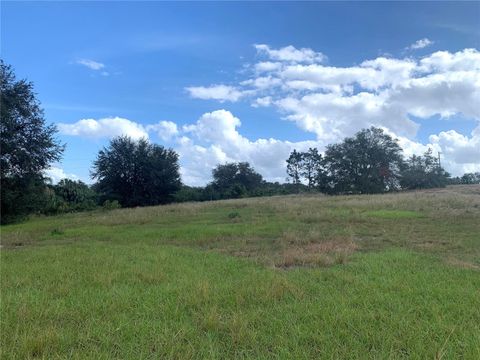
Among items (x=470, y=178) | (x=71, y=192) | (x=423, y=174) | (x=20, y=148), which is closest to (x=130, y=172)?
(x=71, y=192)

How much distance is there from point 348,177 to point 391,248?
50868mm

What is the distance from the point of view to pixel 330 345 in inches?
163

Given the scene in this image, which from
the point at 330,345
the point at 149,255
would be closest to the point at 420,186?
the point at 149,255

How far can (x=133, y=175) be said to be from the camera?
5209cm

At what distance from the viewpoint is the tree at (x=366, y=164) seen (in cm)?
5916

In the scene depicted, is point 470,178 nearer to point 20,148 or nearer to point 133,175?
point 133,175

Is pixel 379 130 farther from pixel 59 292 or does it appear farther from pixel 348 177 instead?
pixel 59 292

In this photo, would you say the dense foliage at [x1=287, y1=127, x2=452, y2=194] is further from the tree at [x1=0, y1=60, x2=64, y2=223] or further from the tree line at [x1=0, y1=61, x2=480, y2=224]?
the tree at [x1=0, y1=60, x2=64, y2=223]

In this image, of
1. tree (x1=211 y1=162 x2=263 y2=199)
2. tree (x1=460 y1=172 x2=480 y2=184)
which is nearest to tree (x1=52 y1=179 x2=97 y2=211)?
tree (x1=211 y1=162 x2=263 y2=199)

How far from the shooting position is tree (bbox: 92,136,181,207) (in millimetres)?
51000

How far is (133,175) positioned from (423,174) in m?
41.0

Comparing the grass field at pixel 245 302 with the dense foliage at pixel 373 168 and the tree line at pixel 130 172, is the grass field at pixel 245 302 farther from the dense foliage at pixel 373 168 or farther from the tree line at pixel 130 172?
the dense foliage at pixel 373 168

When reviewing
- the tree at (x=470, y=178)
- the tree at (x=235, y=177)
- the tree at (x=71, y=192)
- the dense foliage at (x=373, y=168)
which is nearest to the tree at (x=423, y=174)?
the dense foliage at (x=373, y=168)

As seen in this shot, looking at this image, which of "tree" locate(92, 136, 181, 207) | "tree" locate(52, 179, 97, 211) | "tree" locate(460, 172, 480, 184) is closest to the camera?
"tree" locate(92, 136, 181, 207)
